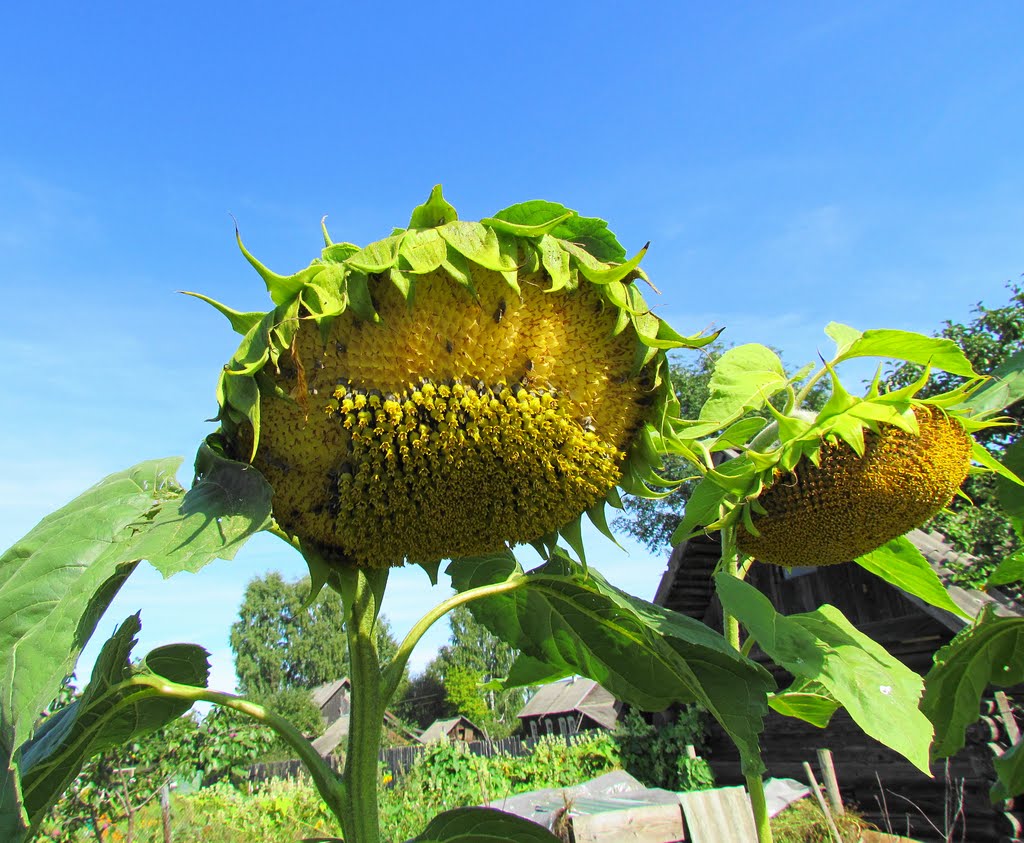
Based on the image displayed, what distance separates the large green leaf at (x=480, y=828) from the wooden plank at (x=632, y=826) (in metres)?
3.48

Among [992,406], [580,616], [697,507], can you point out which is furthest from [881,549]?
[580,616]

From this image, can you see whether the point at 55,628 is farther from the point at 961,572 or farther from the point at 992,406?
the point at 961,572

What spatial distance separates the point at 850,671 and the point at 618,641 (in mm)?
532

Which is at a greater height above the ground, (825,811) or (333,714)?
(333,714)

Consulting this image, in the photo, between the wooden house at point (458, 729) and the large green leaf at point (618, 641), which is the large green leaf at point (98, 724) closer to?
the large green leaf at point (618, 641)

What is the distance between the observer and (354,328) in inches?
43.4

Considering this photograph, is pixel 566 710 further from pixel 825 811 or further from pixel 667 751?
pixel 825 811

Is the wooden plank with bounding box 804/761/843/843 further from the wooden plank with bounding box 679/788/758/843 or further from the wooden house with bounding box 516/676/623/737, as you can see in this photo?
the wooden house with bounding box 516/676/623/737

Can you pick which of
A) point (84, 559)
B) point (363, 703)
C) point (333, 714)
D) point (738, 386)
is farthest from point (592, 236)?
point (333, 714)

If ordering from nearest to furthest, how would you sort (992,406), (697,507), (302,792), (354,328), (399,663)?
(354,328) < (399,663) < (697,507) < (992,406) < (302,792)

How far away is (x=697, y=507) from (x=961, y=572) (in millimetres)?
9239

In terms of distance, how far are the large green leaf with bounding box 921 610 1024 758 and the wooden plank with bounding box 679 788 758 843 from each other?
8.48 feet

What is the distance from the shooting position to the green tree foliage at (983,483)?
359 inches

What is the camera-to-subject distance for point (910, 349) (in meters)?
1.83
